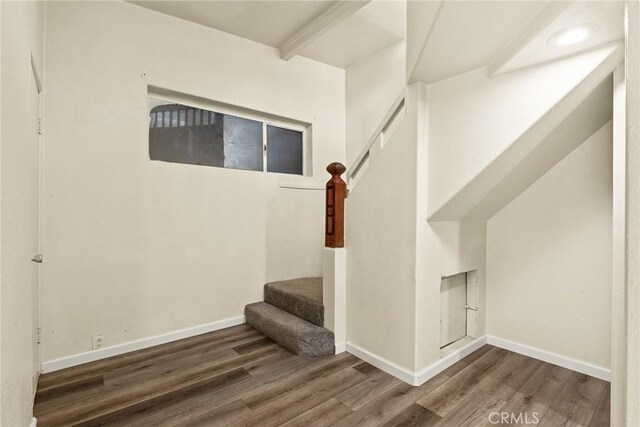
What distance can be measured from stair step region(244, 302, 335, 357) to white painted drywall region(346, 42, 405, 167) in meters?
1.94

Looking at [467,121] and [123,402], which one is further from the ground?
[467,121]

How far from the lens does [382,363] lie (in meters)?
2.25

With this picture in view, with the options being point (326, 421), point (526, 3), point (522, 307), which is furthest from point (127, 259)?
point (522, 307)

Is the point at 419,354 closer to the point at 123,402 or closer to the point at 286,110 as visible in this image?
the point at 123,402

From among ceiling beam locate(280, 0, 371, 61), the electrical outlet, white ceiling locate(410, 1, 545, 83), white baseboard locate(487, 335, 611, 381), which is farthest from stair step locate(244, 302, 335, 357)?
ceiling beam locate(280, 0, 371, 61)

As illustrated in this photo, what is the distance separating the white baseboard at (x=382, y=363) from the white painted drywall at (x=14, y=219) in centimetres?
194

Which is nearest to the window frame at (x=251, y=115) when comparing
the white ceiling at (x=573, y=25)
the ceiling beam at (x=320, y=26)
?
the ceiling beam at (x=320, y=26)

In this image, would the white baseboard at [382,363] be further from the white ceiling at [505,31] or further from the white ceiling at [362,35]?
the white ceiling at [362,35]

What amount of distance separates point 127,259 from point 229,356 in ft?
3.82

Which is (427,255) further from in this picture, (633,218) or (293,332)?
(633,218)

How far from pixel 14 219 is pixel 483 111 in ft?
7.36

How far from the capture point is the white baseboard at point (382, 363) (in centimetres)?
208

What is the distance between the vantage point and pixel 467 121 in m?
1.89

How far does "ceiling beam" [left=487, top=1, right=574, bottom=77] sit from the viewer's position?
1253mm
